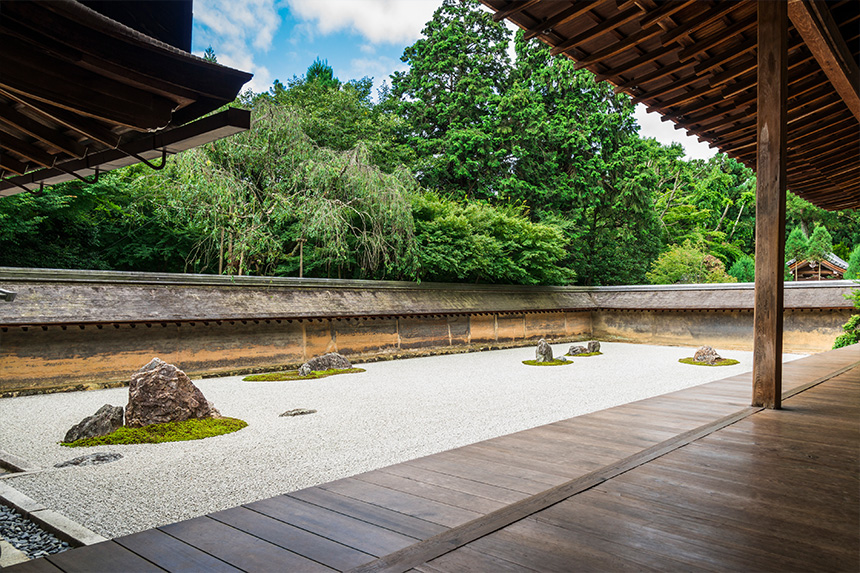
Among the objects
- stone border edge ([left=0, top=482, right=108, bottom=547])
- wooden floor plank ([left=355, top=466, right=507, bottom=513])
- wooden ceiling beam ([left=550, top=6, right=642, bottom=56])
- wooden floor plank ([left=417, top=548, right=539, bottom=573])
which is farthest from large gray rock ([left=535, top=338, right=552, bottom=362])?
wooden floor plank ([left=417, top=548, right=539, bottom=573])

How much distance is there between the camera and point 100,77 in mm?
1650

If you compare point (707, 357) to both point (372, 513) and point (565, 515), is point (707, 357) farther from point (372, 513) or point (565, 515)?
point (372, 513)

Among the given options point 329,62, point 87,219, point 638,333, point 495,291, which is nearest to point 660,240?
point 638,333

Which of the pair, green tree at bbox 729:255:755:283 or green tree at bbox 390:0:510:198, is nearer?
green tree at bbox 390:0:510:198

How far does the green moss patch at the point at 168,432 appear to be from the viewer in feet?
16.6

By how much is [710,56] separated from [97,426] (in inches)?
250

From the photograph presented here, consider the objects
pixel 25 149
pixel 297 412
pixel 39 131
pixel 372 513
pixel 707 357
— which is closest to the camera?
pixel 372 513

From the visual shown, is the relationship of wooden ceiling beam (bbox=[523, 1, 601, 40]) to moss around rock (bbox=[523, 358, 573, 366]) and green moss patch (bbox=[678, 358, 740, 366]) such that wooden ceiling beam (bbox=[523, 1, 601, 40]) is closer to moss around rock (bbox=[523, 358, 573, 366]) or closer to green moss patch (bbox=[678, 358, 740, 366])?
moss around rock (bbox=[523, 358, 573, 366])

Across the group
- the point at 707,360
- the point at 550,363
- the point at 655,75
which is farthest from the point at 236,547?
the point at 707,360

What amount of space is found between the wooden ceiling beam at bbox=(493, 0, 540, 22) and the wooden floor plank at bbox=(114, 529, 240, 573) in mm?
2889

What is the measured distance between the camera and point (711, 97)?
4.13 m

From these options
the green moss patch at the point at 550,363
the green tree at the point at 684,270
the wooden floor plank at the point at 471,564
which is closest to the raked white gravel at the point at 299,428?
the green moss patch at the point at 550,363

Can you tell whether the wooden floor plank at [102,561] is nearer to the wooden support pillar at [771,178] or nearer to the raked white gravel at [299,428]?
the raked white gravel at [299,428]

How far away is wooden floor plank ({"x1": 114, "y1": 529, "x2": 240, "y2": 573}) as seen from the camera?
5.11 ft
